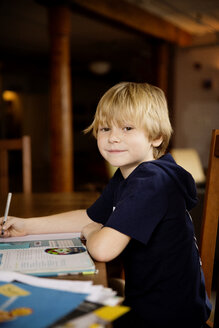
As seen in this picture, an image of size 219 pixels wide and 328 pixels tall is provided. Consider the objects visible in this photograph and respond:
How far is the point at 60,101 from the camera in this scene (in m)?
4.21

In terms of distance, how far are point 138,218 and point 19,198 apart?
101 centimetres

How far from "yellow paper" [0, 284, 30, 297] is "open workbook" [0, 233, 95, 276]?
7 cm

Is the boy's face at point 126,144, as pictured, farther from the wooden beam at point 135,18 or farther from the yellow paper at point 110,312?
the wooden beam at point 135,18

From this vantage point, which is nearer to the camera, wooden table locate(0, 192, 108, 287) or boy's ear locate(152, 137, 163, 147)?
boy's ear locate(152, 137, 163, 147)

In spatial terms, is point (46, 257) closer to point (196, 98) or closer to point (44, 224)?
point (44, 224)

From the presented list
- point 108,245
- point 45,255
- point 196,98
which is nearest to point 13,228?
point 45,255

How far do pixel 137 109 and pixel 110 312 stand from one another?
1.85 feet

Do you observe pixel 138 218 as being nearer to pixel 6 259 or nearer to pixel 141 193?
pixel 141 193

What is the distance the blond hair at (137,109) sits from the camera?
3.01ft

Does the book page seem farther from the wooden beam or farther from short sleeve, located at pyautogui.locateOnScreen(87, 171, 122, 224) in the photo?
the wooden beam

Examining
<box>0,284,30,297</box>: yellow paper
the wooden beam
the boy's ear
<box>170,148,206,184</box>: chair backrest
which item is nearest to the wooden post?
the wooden beam

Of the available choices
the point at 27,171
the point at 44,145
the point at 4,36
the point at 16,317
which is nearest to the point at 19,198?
the point at 27,171

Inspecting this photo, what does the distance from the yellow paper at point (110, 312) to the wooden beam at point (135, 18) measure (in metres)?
4.28

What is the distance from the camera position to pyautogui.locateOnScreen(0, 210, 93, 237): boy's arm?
975 mm
